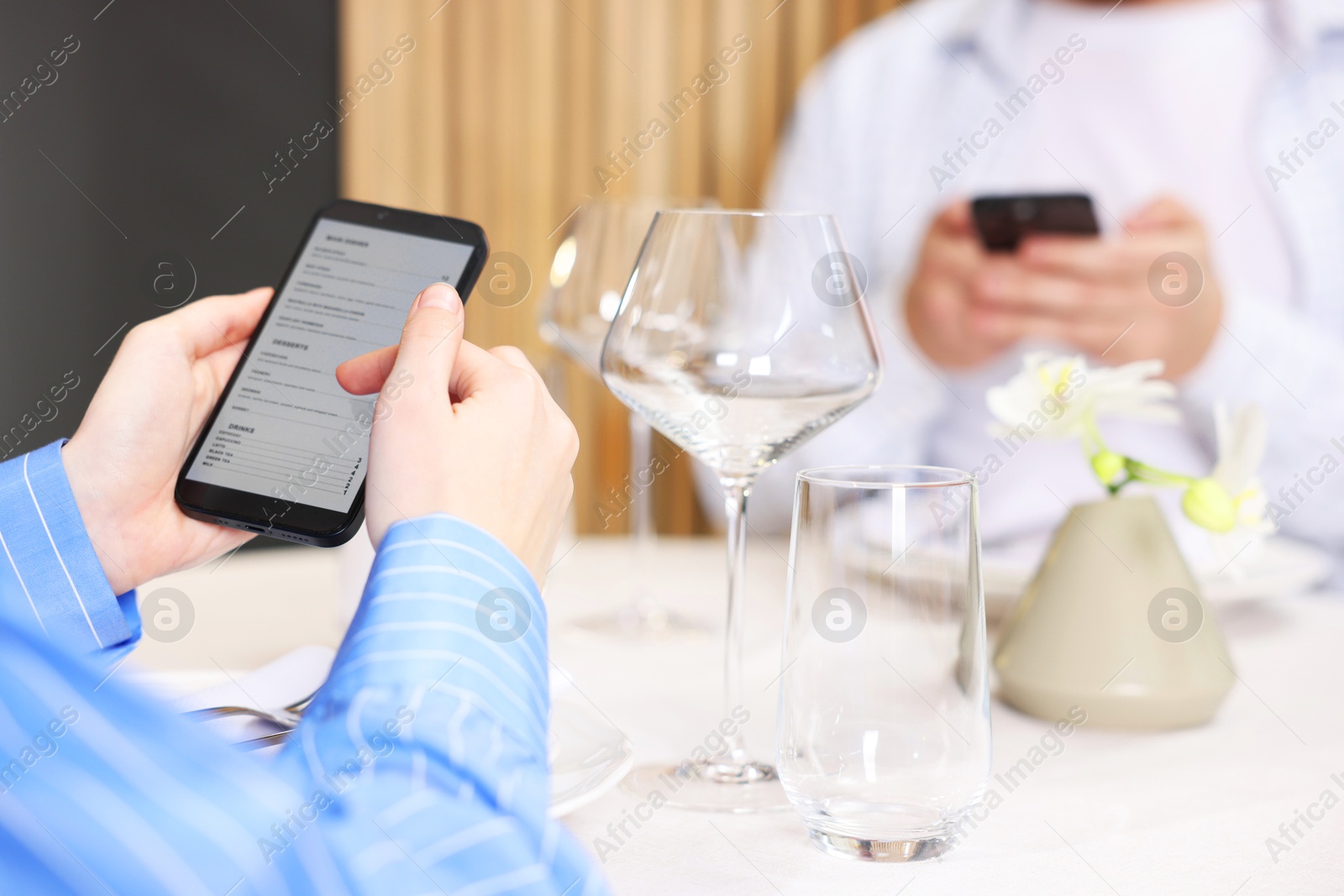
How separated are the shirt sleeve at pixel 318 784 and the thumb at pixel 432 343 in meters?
0.08

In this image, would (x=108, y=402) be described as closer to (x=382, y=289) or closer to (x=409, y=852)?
(x=382, y=289)

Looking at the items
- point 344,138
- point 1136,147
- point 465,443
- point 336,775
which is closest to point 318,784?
point 336,775

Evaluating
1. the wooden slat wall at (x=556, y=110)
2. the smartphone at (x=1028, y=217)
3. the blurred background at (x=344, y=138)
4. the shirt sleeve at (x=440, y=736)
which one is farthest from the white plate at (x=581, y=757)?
the wooden slat wall at (x=556, y=110)

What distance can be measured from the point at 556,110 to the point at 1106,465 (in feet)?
4.13

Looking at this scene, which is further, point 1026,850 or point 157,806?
point 1026,850

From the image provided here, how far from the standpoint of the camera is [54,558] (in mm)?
446

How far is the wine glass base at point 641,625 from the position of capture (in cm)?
67

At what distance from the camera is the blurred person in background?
41.0 inches

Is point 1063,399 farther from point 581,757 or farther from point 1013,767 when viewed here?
point 581,757

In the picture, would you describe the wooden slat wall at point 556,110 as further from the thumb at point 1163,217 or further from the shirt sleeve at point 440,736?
the shirt sleeve at point 440,736

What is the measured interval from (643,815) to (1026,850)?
136 millimetres

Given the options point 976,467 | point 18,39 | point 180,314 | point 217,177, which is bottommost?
point 976,467

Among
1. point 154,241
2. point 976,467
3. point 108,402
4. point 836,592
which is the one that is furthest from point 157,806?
point 154,241

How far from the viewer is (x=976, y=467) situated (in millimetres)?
1285
